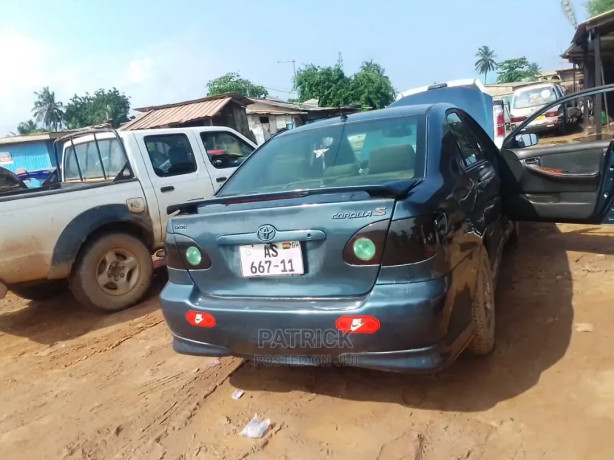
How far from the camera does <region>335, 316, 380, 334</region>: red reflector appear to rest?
2180 millimetres

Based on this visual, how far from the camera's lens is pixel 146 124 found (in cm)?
1786

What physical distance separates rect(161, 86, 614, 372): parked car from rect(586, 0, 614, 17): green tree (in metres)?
33.4

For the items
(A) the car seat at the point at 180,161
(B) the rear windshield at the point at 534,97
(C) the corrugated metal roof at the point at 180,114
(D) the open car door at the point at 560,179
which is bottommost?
(D) the open car door at the point at 560,179

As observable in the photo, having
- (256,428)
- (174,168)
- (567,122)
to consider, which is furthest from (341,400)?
(567,122)

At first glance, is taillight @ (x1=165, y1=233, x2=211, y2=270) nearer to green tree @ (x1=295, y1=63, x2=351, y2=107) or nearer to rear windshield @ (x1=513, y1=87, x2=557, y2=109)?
rear windshield @ (x1=513, y1=87, x2=557, y2=109)

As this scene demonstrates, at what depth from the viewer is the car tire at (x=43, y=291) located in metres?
5.14

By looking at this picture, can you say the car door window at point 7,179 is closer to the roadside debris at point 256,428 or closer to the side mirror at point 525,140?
the roadside debris at point 256,428

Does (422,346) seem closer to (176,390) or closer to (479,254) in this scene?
(479,254)

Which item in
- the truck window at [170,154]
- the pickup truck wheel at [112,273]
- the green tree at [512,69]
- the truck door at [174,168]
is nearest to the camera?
the pickup truck wheel at [112,273]

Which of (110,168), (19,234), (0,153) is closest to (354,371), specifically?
(19,234)

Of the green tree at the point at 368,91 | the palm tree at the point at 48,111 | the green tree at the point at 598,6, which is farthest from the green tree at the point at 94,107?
the green tree at the point at 598,6

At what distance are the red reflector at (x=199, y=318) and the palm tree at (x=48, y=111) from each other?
80625 mm

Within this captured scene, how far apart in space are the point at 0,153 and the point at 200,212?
26.6 m

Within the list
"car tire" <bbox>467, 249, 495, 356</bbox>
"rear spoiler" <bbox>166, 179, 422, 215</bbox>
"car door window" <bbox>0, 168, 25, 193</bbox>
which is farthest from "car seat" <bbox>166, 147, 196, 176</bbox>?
"car tire" <bbox>467, 249, 495, 356</bbox>
